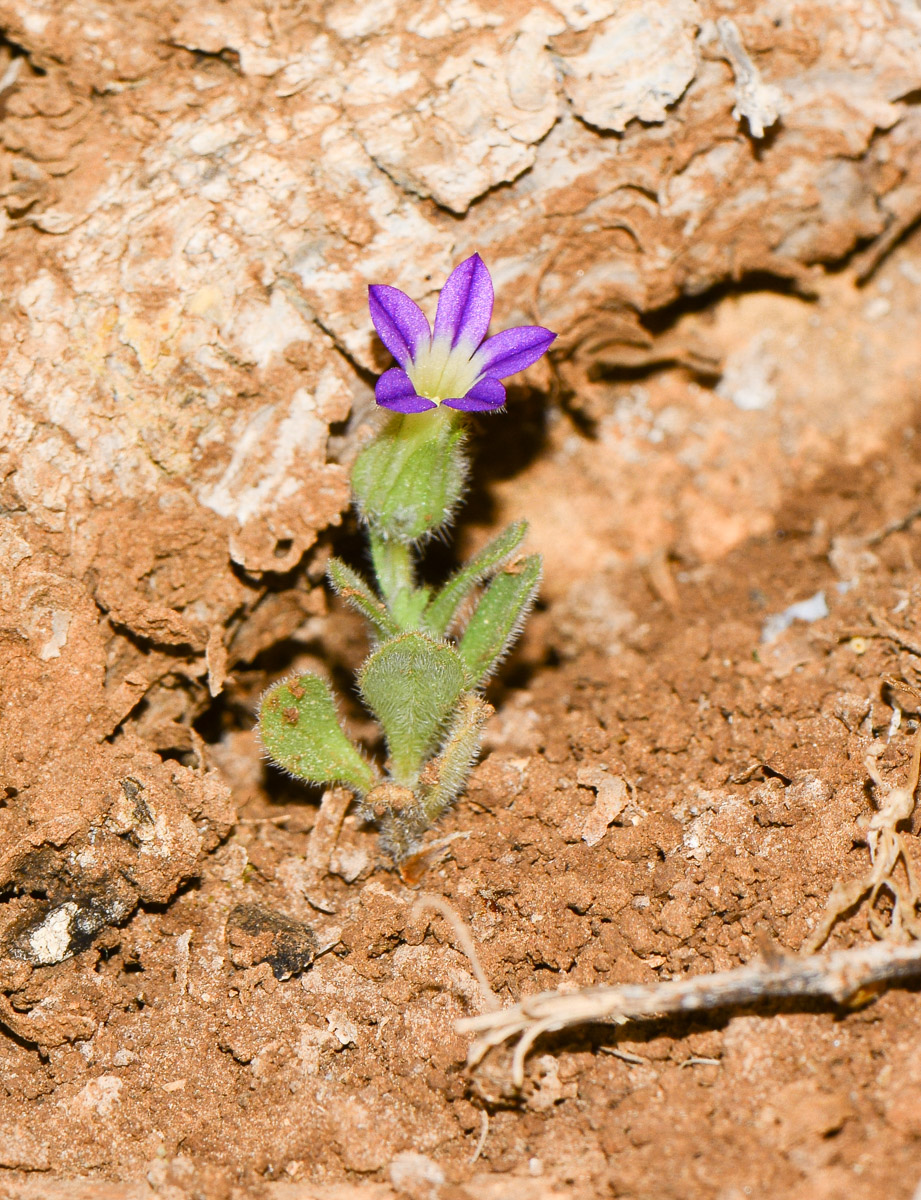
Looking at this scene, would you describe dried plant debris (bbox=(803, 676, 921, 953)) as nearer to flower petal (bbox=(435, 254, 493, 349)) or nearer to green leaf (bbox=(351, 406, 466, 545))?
green leaf (bbox=(351, 406, 466, 545))

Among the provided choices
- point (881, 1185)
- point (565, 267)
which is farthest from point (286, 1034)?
point (565, 267)

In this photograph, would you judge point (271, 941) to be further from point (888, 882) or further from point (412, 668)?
point (888, 882)

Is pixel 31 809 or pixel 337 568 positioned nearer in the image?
pixel 31 809

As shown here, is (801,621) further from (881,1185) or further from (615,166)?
(881,1185)

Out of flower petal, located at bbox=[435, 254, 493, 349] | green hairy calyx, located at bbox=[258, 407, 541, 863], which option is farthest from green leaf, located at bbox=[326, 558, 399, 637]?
flower petal, located at bbox=[435, 254, 493, 349]

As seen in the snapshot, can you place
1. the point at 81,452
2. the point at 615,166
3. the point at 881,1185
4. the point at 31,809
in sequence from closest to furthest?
the point at 881,1185 → the point at 31,809 → the point at 81,452 → the point at 615,166

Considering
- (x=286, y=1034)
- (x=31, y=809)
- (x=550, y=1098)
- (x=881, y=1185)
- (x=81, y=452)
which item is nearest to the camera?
(x=881, y=1185)

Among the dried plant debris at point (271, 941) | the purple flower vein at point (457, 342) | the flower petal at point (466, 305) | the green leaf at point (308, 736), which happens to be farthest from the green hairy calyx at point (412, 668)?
the dried plant debris at point (271, 941)

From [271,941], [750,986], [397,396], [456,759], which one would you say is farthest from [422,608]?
[750,986]

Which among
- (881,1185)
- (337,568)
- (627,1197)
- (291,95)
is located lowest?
(881,1185)
